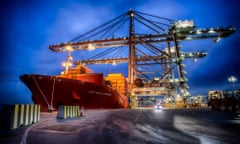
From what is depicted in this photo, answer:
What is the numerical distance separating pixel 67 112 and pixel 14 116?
3.29 metres

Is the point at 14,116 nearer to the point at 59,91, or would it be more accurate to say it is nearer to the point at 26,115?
A: the point at 26,115

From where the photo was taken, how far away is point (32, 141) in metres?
3.87

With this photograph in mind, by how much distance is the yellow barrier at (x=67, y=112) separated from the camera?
826 centimetres

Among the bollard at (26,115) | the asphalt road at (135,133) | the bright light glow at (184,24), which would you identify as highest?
the bright light glow at (184,24)

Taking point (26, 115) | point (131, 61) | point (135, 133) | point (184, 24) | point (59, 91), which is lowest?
point (135, 133)

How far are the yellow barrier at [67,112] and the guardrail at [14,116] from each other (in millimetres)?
1914

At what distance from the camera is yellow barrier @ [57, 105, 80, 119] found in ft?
27.1

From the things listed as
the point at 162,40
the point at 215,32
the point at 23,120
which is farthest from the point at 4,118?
the point at 215,32

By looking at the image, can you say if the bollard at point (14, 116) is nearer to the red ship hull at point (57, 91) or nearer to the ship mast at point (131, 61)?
the red ship hull at point (57, 91)

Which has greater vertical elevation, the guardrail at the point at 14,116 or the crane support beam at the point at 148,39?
the crane support beam at the point at 148,39

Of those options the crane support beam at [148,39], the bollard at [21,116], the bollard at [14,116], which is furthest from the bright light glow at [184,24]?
the bollard at [14,116]

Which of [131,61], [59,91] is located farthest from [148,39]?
[59,91]

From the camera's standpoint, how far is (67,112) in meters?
8.70

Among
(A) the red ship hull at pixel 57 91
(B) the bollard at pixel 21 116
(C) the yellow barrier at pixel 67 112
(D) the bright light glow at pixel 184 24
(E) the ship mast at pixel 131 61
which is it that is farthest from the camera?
(D) the bright light glow at pixel 184 24
